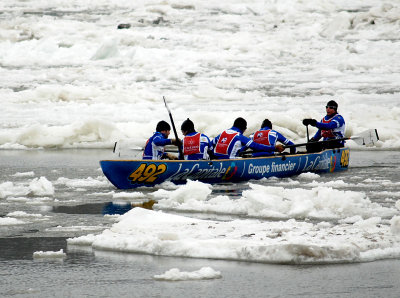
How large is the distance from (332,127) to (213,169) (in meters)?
3.44

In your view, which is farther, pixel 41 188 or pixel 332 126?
pixel 332 126

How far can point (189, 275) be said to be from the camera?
620 cm

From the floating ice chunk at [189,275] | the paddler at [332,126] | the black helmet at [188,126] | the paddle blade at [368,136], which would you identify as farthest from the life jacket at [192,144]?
the floating ice chunk at [189,275]

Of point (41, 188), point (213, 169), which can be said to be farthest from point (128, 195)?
point (213, 169)

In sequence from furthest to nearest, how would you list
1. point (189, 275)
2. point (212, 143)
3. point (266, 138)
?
point (266, 138), point (212, 143), point (189, 275)

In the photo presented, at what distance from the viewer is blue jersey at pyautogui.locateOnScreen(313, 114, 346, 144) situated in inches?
605

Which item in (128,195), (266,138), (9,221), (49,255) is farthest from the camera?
(266,138)

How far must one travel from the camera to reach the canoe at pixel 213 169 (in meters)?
12.2

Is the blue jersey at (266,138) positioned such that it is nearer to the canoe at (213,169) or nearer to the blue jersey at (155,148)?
the canoe at (213,169)

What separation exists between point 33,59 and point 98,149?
18.9 m

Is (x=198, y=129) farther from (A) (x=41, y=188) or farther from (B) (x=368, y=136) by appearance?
(A) (x=41, y=188)

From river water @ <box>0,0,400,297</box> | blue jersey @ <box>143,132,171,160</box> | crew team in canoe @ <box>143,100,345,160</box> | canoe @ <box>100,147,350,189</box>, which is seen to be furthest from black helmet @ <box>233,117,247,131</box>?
blue jersey @ <box>143,132,171,160</box>

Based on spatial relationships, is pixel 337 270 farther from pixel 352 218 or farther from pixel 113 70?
pixel 113 70

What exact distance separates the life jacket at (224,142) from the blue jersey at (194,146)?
0.35 m
